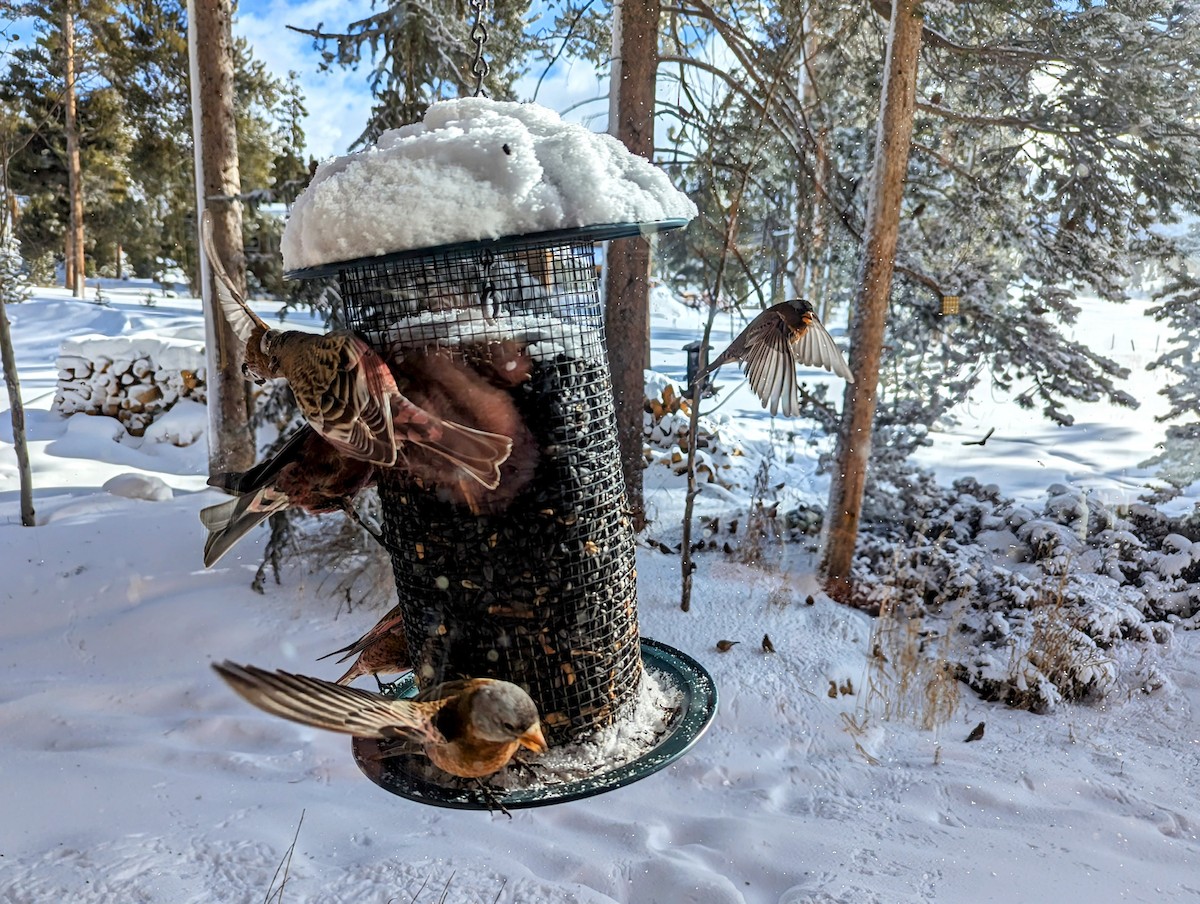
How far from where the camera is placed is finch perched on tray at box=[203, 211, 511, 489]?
1.08 m

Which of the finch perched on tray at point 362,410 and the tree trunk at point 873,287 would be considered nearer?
the finch perched on tray at point 362,410

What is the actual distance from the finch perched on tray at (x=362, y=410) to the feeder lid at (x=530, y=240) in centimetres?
13

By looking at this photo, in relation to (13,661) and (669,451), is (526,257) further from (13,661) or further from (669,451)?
(669,451)

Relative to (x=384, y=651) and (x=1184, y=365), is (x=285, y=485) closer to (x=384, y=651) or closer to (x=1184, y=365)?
(x=384, y=651)

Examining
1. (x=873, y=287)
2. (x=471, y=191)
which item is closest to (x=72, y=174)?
(x=873, y=287)

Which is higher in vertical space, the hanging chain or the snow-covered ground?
the hanging chain

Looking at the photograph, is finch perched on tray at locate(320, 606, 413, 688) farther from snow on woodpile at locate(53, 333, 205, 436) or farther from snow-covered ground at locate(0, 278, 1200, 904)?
snow on woodpile at locate(53, 333, 205, 436)

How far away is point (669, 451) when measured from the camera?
7797 millimetres

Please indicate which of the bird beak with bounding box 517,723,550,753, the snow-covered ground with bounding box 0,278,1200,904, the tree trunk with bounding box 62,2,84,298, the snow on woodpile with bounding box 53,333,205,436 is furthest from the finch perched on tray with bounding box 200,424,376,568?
the tree trunk with bounding box 62,2,84,298

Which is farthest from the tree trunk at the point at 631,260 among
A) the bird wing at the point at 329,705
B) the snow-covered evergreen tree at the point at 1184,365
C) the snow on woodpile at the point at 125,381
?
the snow on woodpile at the point at 125,381

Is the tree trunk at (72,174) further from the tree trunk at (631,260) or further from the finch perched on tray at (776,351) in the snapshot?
the finch perched on tray at (776,351)

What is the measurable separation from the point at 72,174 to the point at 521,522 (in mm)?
13096

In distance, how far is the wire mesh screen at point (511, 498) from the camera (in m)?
1.39

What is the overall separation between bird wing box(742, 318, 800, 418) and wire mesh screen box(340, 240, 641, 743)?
30.3 inches
